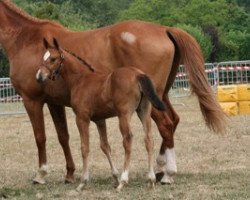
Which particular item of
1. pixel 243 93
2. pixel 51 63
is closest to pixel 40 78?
pixel 51 63

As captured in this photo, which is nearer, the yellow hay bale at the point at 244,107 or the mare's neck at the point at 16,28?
the mare's neck at the point at 16,28

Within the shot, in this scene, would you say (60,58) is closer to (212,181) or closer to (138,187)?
(138,187)

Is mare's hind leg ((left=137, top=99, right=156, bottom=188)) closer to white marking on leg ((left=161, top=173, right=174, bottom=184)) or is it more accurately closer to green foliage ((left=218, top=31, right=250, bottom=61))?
white marking on leg ((left=161, top=173, right=174, bottom=184))

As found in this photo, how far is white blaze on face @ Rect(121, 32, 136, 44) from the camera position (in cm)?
841

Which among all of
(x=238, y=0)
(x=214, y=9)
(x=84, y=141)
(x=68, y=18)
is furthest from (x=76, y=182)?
(x=238, y=0)

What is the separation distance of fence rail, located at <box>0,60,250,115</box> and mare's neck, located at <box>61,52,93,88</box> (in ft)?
45.9

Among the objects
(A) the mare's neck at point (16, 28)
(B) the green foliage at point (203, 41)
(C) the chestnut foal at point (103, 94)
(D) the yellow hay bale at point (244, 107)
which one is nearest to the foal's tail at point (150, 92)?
(C) the chestnut foal at point (103, 94)

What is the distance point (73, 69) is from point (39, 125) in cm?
116

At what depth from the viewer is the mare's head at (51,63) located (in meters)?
7.80

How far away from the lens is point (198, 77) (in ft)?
28.3

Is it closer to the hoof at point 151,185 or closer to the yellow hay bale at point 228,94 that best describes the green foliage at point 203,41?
the yellow hay bale at point 228,94

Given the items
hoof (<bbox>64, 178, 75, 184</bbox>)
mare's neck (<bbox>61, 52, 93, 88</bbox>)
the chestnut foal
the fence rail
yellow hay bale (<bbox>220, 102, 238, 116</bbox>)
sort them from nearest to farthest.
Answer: the chestnut foal < mare's neck (<bbox>61, 52, 93, 88</bbox>) < hoof (<bbox>64, 178, 75, 184</bbox>) < yellow hay bale (<bbox>220, 102, 238, 116</bbox>) < the fence rail

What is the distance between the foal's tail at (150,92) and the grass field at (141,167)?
96cm

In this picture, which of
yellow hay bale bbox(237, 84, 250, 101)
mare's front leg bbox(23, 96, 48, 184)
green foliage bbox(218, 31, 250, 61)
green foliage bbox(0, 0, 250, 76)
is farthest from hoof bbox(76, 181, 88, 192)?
green foliage bbox(218, 31, 250, 61)
